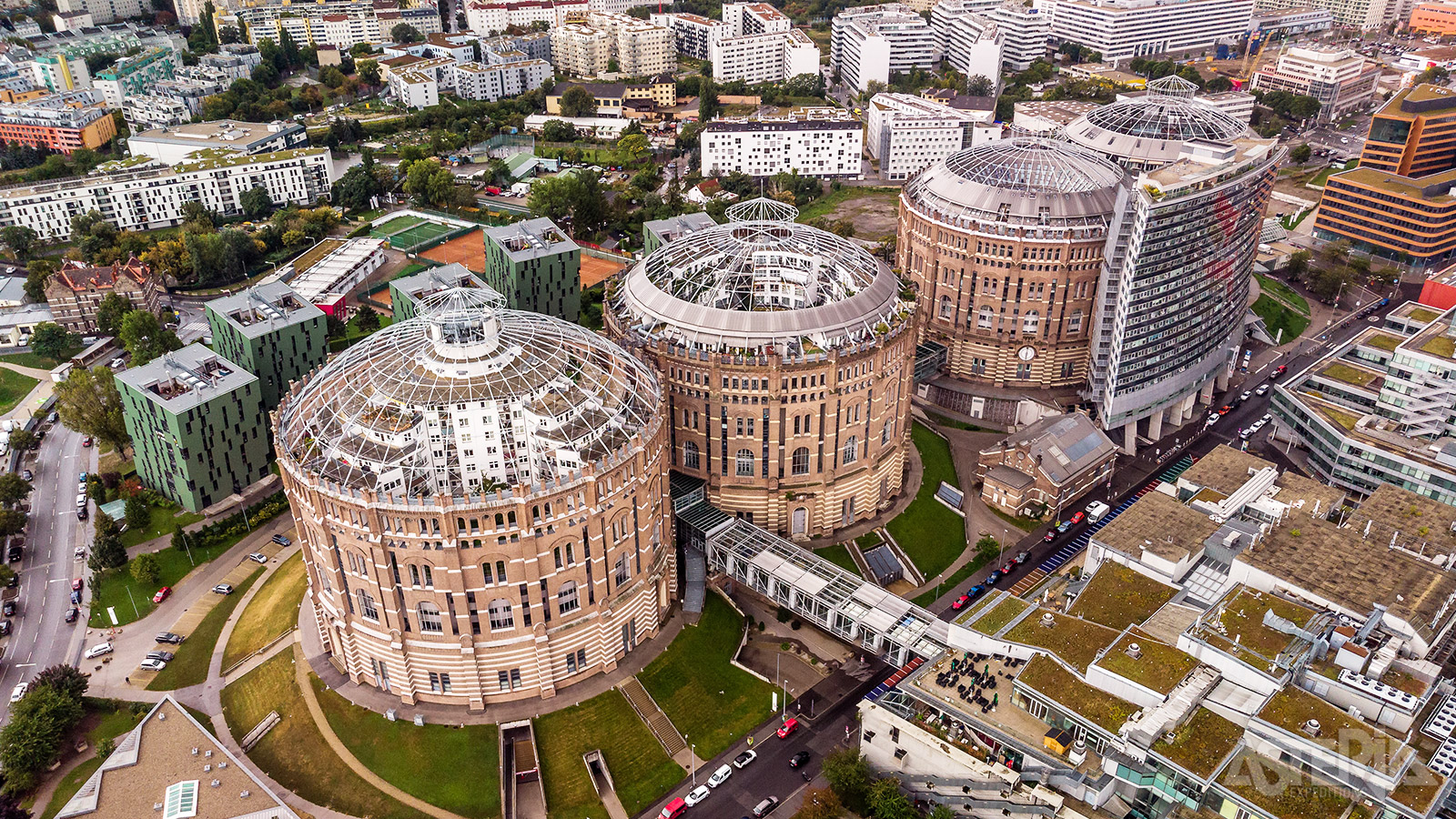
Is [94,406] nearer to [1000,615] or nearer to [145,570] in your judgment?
[145,570]

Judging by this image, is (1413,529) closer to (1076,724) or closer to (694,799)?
(1076,724)

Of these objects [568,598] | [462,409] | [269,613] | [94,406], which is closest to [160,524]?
[94,406]

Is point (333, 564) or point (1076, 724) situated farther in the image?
point (333, 564)

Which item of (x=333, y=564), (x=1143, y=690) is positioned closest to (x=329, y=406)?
(x=333, y=564)

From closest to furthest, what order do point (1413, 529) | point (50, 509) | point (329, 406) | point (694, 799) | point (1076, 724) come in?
point (1076, 724), point (694, 799), point (329, 406), point (1413, 529), point (50, 509)

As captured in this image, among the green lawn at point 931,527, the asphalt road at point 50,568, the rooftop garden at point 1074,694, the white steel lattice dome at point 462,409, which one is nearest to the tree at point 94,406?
the asphalt road at point 50,568

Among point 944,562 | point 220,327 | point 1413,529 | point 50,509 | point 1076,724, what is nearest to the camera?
point 1076,724

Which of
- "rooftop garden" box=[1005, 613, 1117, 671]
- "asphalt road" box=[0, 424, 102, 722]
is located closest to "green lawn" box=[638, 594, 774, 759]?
"rooftop garden" box=[1005, 613, 1117, 671]
